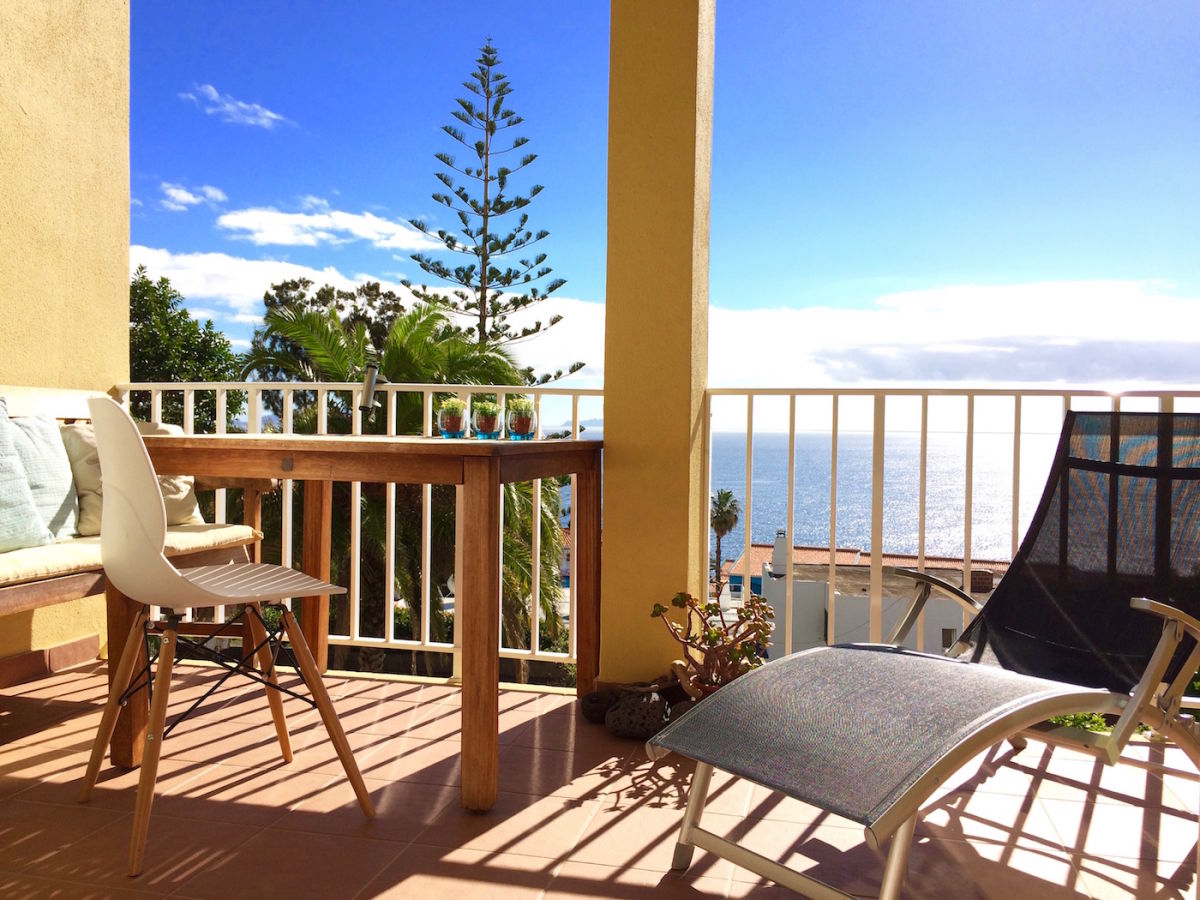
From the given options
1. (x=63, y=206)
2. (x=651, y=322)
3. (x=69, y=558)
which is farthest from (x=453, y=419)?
(x=63, y=206)

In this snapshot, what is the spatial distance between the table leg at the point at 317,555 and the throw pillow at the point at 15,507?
0.75 metres

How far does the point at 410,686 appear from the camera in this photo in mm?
3197


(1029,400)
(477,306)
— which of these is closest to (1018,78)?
(477,306)

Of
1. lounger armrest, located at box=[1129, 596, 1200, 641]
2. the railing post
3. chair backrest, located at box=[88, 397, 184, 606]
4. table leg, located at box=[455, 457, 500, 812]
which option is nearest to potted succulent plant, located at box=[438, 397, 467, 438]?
table leg, located at box=[455, 457, 500, 812]

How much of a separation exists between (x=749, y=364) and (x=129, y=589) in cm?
3544

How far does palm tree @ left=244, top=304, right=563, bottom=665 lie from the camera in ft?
33.8

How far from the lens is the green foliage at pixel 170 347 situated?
575 inches

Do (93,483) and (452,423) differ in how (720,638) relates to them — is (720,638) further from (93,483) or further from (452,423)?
(93,483)

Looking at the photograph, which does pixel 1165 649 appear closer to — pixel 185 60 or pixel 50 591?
pixel 50 591

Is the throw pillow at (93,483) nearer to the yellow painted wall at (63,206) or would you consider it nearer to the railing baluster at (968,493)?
the yellow painted wall at (63,206)

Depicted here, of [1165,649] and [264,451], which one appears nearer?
[1165,649]

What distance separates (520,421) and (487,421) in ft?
0.32

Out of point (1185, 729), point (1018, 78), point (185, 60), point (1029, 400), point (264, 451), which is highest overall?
point (1018, 78)

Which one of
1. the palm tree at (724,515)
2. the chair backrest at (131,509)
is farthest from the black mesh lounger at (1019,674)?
the palm tree at (724,515)
